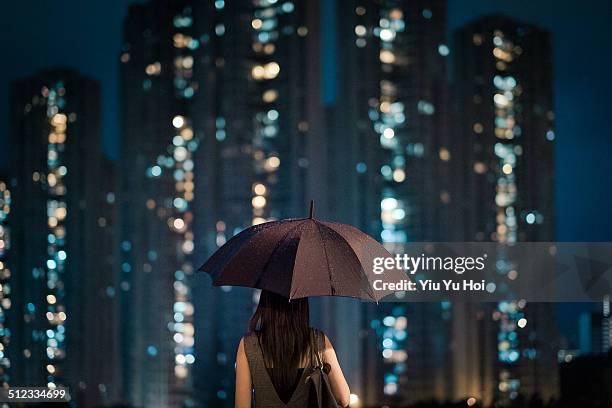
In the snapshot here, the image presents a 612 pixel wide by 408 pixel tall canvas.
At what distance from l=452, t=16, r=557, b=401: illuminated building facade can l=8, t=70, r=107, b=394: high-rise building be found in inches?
118

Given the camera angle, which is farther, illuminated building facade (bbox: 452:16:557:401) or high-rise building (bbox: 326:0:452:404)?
high-rise building (bbox: 326:0:452:404)

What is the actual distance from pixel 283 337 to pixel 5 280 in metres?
3.96

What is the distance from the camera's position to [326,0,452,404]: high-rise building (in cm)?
617

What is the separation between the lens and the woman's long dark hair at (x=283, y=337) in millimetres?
1597

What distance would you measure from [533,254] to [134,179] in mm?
3814

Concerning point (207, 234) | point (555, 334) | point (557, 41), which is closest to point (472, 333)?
point (555, 334)

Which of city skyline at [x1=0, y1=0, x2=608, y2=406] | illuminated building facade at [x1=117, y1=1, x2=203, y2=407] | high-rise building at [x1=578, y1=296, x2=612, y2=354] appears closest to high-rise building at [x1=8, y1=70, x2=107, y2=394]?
city skyline at [x1=0, y1=0, x2=608, y2=406]

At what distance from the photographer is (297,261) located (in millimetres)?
1698

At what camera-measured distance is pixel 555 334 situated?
5.33 m

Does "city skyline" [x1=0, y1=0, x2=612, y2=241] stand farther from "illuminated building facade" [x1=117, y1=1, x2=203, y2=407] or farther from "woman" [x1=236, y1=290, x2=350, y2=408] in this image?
"woman" [x1=236, y1=290, x2=350, y2=408]

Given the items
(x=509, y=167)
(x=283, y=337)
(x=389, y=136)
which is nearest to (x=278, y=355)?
(x=283, y=337)

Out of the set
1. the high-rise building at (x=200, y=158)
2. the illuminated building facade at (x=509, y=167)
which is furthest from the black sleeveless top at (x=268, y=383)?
the high-rise building at (x=200, y=158)

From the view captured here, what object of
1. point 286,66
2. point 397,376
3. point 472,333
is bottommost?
point 397,376

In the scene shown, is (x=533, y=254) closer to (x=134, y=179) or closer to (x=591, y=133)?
(x=591, y=133)
